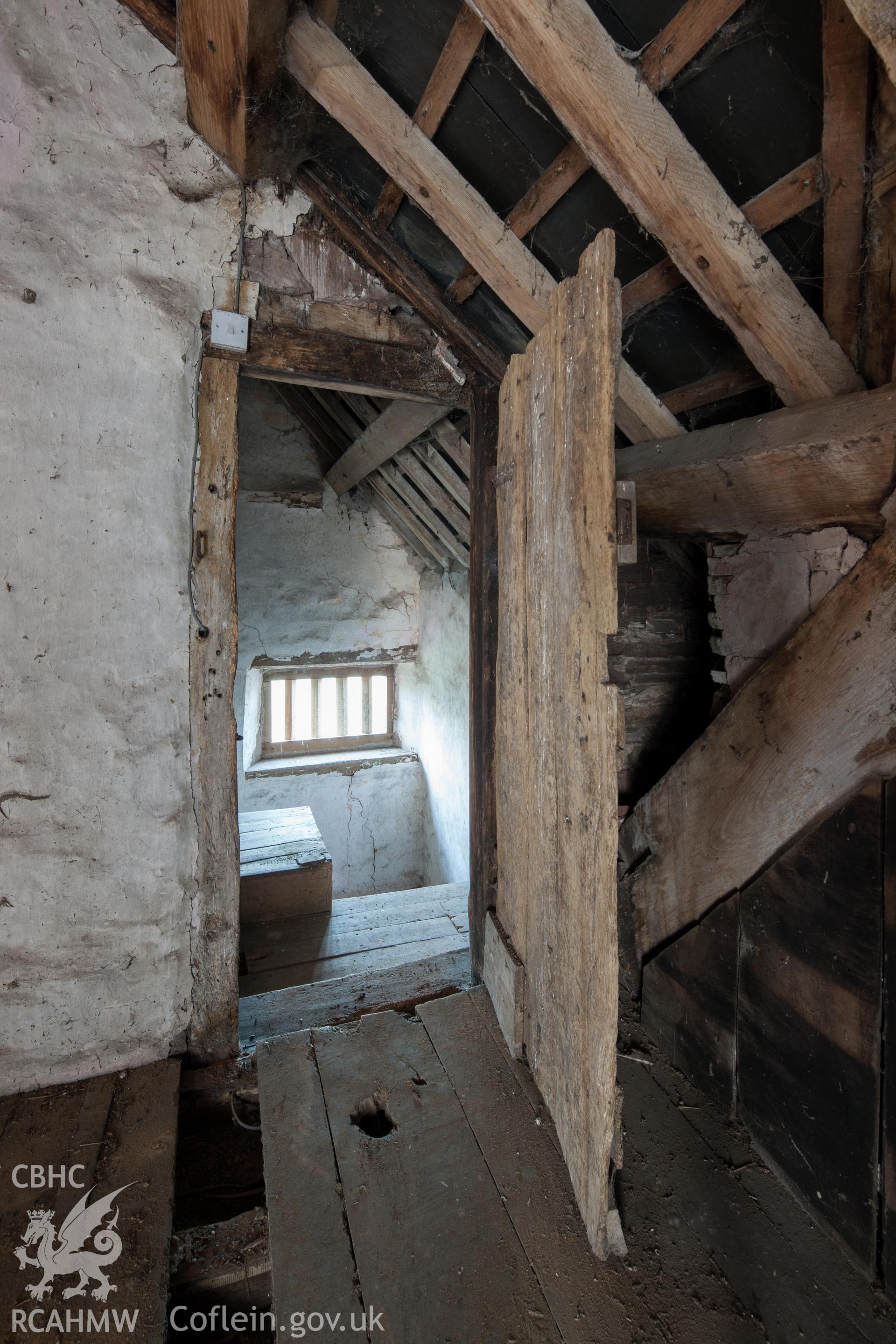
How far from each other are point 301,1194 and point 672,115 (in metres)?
2.56

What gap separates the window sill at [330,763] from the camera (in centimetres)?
506

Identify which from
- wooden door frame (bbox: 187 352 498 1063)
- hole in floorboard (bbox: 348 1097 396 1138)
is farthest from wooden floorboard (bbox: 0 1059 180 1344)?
hole in floorboard (bbox: 348 1097 396 1138)

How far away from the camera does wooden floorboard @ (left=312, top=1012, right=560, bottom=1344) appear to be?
1194 millimetres

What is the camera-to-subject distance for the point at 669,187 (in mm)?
1267

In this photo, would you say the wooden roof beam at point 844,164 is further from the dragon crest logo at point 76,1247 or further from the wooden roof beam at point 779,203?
the dragon crest logo at point 76,1247

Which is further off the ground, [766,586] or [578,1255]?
[766,586]

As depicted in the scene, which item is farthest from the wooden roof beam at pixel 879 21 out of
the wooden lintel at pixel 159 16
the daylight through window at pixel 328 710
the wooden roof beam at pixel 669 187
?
the daylight through window at pixel 328 710

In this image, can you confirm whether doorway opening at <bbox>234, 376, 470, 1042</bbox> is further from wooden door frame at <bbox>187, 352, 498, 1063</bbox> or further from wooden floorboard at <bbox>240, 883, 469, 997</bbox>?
wooden door frame at <bbox>187, 352, 498, 1063</bbox>

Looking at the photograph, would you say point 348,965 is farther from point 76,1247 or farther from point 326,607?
point 326,607

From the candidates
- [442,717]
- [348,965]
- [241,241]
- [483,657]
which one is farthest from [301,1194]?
[442,717]

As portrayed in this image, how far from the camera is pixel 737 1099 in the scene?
1.67m

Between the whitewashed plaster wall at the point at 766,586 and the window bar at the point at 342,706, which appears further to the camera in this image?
the window bar at the point at 342,706

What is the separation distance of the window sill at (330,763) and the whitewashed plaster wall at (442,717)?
187 mm

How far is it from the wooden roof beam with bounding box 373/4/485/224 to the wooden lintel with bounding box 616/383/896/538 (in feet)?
3.28
